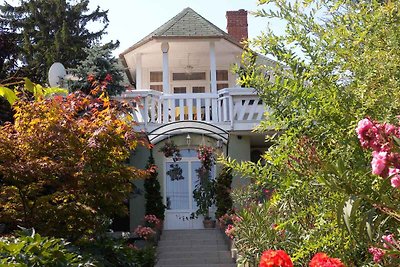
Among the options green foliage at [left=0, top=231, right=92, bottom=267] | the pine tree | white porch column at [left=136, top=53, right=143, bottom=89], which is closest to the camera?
green foliage at [left=0, top=231, right=92, bottom=267]

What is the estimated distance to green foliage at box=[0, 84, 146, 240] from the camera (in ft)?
31.3

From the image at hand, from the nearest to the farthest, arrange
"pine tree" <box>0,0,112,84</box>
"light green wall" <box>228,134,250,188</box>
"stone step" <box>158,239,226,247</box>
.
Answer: "stone step" <box>158,239,226,247</box> → "light green wall" <box>228,134,250,188</box> → "pine tree" <box>0,0,112,84</box>

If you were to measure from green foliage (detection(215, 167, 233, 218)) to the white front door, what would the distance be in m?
1.03

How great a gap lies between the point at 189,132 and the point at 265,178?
11.7 meters

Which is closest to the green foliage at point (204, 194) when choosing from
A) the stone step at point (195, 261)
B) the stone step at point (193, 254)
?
the stone step at point (193, 254)

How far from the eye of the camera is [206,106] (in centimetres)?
1672

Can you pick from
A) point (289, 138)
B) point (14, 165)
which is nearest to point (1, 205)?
point (14, 165)

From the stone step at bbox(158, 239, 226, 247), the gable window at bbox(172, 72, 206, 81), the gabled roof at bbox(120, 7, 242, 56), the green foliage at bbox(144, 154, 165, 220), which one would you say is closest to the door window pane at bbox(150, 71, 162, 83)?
the gable window at bbox(172, 72, 206, 81)

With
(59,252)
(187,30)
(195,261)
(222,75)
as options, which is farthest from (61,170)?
(222,75)

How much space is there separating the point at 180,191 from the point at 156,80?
6969 millimetres

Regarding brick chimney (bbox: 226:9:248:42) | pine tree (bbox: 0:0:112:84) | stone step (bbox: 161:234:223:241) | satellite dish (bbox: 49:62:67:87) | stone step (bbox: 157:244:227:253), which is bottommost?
→ stone step (bbox: 157:244:227:253)

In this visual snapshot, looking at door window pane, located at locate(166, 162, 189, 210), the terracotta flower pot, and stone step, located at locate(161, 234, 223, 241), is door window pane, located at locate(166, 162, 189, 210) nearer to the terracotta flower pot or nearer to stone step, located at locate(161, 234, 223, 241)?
the terracotta flower pot

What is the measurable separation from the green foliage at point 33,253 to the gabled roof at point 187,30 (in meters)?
12.1

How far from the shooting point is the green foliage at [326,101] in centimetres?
438
